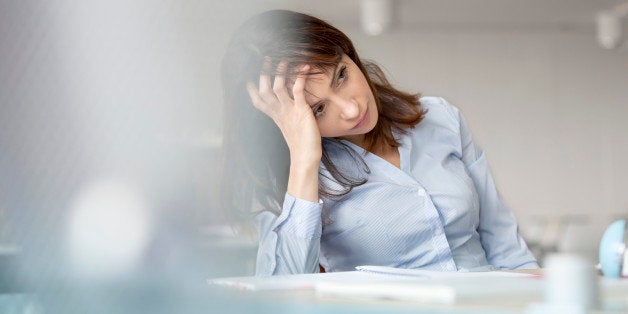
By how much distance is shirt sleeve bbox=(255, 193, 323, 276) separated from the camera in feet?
2.80

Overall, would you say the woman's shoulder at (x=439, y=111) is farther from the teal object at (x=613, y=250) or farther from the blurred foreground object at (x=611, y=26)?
the blurred foreground object at (x=611, y=26)

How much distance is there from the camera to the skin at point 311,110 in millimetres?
854

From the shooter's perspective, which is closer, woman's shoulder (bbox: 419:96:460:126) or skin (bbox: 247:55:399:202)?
skin (bbox: 247:55:399:202)

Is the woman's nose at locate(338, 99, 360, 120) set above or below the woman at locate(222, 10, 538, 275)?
above

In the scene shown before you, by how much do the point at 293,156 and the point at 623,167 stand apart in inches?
205

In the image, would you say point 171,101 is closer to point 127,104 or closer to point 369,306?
point 127,104

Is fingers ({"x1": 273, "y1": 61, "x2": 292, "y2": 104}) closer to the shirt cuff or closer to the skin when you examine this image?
the skin

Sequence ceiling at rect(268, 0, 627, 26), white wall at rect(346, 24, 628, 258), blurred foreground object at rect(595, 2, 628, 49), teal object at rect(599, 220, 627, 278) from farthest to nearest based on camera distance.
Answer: white wall at rect(346, 24, 628, 258)
blurred foreground object at rect(595, 2, 628, 49)
ceiling at rect(268, 0, 627, 26)
teal object at rect(599, 220, 627, 278)

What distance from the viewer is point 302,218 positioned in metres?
0.86

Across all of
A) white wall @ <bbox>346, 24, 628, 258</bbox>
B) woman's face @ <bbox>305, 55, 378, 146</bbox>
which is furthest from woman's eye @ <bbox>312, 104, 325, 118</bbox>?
white wall @ <bbox>346, 24, 628, 258</bbox>

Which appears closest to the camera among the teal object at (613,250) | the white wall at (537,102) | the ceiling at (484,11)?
the teal object at (613,250)

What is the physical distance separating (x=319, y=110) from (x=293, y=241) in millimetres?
145

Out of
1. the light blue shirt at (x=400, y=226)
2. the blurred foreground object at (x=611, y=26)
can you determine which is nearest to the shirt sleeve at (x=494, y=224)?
the light blue shirt at (x=400, y=226)

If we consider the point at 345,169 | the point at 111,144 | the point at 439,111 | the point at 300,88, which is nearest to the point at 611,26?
the point at 439,111
